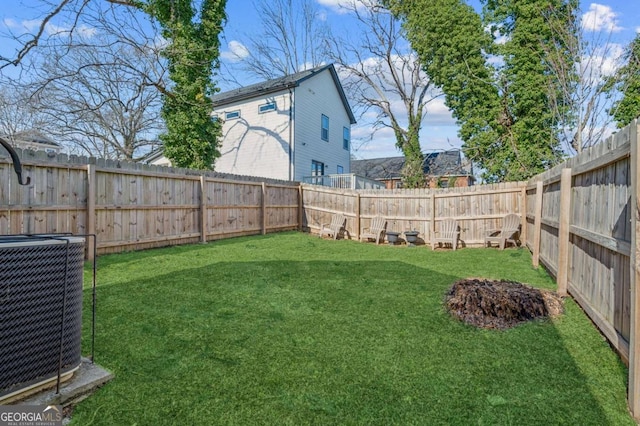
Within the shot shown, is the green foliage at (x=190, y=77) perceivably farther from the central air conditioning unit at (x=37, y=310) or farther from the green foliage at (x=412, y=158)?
the central air conditioning unit at (x=37, y=310)

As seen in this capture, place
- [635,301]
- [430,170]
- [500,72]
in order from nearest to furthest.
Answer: [635,301] < [500,72] < [430,170]

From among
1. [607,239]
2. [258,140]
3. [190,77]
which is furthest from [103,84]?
[607,239]

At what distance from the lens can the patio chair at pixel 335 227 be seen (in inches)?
408

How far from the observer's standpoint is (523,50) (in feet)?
44.5

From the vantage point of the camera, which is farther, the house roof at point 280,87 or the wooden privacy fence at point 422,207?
the house roof at point 280,87

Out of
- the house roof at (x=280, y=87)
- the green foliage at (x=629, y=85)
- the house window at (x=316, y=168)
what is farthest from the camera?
the house window at (x=316, y=168)

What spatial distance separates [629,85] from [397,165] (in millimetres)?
14929

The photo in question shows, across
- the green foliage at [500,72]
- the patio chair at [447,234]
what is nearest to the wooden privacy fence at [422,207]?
the patio chair at [447,234]

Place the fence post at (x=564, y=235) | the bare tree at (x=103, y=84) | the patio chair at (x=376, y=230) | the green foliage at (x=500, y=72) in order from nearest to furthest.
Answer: the fence post at (x=564, y=235) → the patio chair at (x=376, y=230) → the bare tree at (x=103, y=84) → the green foliage at (x=500, y=72)

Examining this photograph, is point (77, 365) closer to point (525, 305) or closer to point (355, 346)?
point (355, 346)

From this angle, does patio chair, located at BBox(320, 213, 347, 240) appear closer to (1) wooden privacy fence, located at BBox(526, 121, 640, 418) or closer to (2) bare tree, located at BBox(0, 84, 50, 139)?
(1) wooden privacy fence, located at BBox(526, 121, 640, 418)

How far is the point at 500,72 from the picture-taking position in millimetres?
14453

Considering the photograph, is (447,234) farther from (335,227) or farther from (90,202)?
(90,202)

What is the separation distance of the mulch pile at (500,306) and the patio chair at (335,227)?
669 centimetres
